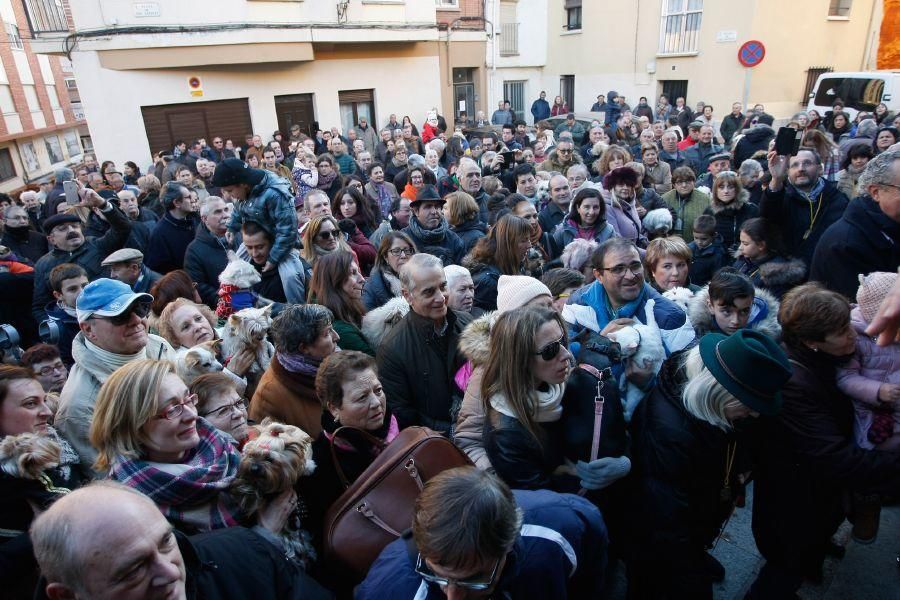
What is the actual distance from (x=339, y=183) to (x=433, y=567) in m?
7.11

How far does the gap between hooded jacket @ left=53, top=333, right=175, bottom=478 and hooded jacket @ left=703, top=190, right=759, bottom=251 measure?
493 cm

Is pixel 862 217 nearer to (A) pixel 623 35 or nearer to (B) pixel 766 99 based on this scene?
(B) pixel 766 99

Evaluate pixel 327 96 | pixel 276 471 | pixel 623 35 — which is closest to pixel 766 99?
pixel 623 35

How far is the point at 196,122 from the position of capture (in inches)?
565

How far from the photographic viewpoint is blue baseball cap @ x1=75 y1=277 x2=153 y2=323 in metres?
2.51

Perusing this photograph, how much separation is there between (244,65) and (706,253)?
46.7ft

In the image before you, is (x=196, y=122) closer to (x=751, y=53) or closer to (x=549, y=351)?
(x=751, y=53)

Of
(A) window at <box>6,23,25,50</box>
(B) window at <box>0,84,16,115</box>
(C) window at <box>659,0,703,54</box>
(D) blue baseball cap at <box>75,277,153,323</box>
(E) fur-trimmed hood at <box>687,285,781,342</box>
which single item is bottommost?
(E) fur-trimmed hood at <box>687,285,781,342</box>

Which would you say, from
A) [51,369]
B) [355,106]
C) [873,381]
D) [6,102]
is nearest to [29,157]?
[6,102]

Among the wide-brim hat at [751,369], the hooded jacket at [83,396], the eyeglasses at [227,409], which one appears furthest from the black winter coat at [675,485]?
the hooded jacket at [83,396]

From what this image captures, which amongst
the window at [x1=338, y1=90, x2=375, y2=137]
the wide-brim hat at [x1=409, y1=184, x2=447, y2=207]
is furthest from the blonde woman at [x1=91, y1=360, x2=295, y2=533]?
the window at [x1=338, y1=90, x2=375, y2=137]

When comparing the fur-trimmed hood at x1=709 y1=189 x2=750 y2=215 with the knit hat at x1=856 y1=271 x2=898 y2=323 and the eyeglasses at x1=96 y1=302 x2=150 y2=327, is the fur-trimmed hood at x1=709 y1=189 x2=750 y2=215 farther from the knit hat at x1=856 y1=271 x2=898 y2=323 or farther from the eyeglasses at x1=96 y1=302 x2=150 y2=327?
the eyeglasses at x1=96 y1=302 x2=150 y2=327

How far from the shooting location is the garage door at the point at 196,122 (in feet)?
45.1

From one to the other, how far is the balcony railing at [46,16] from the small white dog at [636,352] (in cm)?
1635
